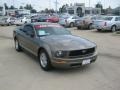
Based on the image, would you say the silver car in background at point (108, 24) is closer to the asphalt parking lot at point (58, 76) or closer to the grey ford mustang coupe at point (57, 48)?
the asphalt parking lot at point (58, 76)

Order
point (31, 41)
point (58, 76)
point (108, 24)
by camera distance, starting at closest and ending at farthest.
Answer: point (58, 76), point (31, 41), point (108, 24)

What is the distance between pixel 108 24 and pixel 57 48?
541 inches

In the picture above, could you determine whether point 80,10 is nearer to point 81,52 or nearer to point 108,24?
point 108,24

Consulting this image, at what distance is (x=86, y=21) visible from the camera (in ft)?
75.3

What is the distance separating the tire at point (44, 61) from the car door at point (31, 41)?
435 millimetres

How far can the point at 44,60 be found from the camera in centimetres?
703

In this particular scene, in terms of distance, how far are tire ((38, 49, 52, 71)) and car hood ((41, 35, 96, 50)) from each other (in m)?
0.38

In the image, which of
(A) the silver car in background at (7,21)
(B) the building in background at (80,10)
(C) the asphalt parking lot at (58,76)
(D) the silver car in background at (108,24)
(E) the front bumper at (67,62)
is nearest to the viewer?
(C) the asphalt parking lot at (58,76)

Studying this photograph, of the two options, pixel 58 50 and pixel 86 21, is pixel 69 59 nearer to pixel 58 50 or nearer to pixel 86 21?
pixel 58 50

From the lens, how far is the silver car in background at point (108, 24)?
762 inches

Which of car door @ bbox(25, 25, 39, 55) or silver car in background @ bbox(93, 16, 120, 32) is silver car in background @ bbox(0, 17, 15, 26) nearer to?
silver car in background @ bbox(93, 16, 120, 32)

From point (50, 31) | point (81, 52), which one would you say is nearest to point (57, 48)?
point (81, 52)

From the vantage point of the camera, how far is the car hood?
6547 millimetres

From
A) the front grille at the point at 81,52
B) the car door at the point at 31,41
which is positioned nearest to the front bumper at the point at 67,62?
the front grille at the point at 81,52
